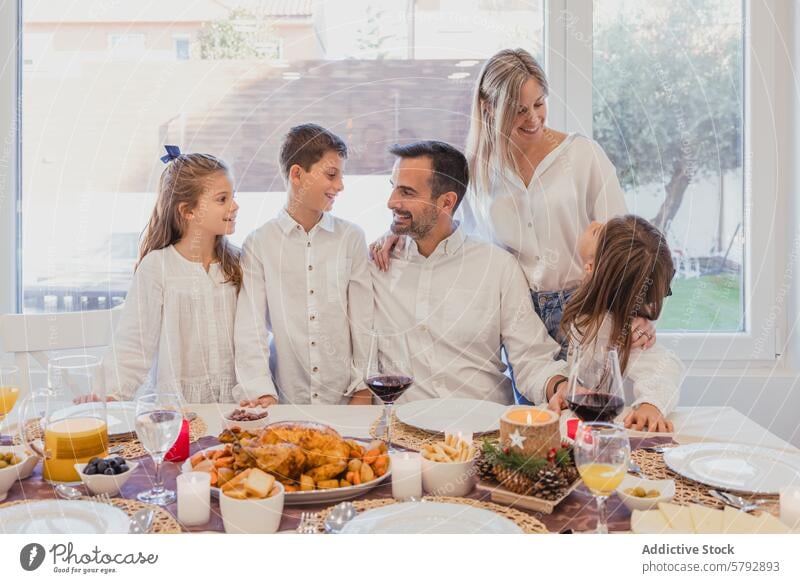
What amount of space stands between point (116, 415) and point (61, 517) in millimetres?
396

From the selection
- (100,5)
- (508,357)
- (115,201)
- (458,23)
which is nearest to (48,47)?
(100,5)

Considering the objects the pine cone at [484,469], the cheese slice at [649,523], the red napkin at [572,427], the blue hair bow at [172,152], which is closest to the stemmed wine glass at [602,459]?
the cheese slice at [649,523]

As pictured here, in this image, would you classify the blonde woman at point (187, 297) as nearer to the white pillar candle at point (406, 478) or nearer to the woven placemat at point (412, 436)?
the woven placemat at point (412, 436)

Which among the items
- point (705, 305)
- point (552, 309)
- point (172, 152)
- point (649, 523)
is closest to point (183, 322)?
point (172, 152)

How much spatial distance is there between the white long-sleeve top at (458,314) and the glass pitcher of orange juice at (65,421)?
867 millimetres

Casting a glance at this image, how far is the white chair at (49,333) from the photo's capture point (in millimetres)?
1643

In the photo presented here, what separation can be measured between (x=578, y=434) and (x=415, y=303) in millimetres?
1005

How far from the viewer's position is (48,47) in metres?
2.26

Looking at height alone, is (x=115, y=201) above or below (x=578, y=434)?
above

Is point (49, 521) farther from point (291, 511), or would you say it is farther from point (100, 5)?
point (100, 5)

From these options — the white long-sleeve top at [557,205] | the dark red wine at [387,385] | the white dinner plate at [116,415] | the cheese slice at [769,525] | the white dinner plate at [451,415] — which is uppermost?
the white long-sleeve top at [557,205]

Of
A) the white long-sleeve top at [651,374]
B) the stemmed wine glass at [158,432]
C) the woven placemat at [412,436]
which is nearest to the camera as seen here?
the stemmed wine glass at [158,432]

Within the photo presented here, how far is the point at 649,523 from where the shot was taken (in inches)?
34.3
